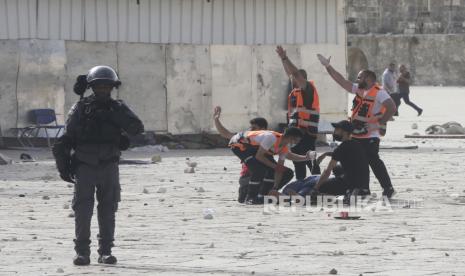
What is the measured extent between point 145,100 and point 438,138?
22.6ft

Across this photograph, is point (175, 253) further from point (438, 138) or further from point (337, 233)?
point (438, 138)

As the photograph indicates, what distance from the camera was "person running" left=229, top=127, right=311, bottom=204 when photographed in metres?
15.4

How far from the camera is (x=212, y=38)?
2700 cm

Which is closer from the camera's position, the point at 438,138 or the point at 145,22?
the point at 145,22

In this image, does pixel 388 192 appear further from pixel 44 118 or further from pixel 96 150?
pixel 44 118

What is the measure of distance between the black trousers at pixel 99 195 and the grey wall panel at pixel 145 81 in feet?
49.0

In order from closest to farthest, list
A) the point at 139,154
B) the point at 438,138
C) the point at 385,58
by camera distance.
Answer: the point at 139,154, the point at 438,138, the point at 385,58

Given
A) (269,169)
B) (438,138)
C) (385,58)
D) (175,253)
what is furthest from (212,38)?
(385,58)

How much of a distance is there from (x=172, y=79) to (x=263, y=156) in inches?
444

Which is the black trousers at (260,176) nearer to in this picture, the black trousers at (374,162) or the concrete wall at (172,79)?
the black trousers at (374,162)

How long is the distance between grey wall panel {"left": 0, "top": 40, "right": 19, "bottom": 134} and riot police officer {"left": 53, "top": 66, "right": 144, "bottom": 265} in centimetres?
1430

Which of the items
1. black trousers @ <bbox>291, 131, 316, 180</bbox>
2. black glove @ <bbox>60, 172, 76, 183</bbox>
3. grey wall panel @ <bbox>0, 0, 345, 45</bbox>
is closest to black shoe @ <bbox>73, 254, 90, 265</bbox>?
black glove @ <bbox>60, 172, 76, 183</bbox>

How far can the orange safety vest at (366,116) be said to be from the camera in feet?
53.4

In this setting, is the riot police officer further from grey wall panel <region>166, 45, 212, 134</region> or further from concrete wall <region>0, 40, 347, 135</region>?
grey wall panel <region>166, 45, 212, 134</region>
